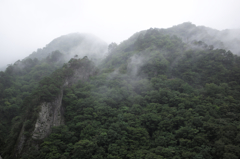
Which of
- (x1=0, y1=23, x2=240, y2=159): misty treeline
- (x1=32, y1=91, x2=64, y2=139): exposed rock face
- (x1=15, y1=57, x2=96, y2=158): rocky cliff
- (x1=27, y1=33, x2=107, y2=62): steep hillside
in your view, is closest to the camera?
(x1=0, y1=23, x2=240, y2=159): misty treeline

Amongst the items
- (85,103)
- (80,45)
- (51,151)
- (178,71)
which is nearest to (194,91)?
(178,71)

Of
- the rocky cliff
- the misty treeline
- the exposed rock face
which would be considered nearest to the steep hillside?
the misty treeline

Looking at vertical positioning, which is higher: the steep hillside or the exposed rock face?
the steep hillside

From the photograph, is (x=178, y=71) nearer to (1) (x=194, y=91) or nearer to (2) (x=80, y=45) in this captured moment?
(1) (x=194, y=91)

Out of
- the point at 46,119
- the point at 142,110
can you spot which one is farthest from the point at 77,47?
the point at 142,110

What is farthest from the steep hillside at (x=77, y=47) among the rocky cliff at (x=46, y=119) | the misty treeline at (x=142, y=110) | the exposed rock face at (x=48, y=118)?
the exposed rock face at (x=48, y=118)

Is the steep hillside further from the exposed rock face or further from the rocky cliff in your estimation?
the exposed rock face

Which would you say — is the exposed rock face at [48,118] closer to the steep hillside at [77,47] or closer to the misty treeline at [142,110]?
the misty treeline at [142,110]
